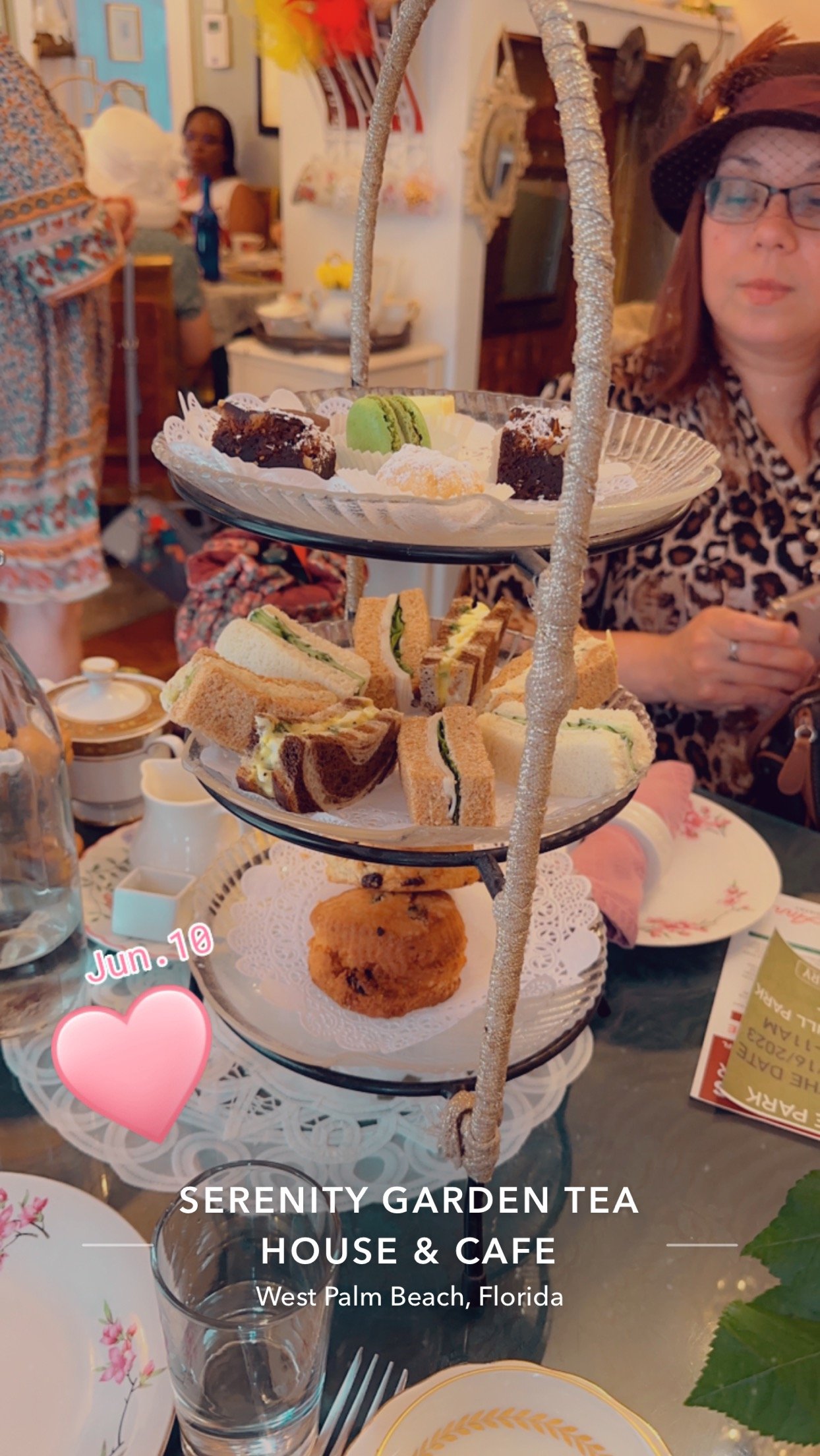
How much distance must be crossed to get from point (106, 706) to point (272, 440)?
1.78 ft

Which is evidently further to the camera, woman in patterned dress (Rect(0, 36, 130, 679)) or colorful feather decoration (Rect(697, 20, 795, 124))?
woman in patterned dress (Rect(0, 36, 130, 679))

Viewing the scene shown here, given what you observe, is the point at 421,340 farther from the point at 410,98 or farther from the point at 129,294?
the point at 129,294

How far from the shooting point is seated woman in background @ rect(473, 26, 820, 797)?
4.67 feet

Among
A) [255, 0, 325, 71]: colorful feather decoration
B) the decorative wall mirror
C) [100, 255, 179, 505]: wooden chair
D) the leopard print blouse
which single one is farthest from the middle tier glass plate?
[100, 255, 179, 505]: wooden chair

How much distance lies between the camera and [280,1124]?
0.79m

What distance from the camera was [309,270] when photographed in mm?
3551

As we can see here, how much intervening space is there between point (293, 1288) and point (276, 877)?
0.35 meters

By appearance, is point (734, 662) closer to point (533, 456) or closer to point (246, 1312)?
point (533, 456)

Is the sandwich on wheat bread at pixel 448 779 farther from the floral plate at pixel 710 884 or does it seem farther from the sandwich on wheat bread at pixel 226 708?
the floral plate at pixel 710 884

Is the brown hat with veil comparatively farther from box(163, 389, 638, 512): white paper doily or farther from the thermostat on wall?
the thermostat on wall

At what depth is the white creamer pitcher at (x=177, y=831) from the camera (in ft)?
3.10

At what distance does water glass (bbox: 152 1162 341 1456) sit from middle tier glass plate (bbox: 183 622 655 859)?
0.63 ft

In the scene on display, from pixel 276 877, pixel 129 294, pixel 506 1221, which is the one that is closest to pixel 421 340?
pixel 129 294

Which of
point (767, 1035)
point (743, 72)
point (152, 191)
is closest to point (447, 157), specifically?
point (152, 191)
